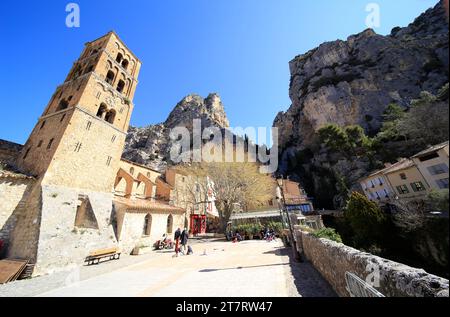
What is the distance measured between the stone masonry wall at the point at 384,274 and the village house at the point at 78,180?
45.3ft

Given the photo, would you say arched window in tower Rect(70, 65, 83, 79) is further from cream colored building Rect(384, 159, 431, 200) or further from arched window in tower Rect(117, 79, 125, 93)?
cream colored building Rect(384, 159, 431, 200)

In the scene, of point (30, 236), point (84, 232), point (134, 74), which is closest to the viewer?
point (30, 236)

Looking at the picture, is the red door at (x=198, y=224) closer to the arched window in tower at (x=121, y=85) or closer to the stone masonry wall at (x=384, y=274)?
the arched window in tower at (x=121, y=85)

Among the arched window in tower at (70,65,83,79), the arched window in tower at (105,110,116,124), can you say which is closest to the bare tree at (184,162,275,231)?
the arched window in tower at (105,110,116,124)

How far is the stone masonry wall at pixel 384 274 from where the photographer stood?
255 cm

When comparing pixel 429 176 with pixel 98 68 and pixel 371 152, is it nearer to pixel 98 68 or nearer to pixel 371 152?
pixel 98 68

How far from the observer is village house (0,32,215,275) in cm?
1169

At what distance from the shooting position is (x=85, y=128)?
16.1 m

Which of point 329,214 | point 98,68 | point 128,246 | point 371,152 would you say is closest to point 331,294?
point 128,246

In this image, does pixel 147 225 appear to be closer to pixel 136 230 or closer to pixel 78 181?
pixel 136 230

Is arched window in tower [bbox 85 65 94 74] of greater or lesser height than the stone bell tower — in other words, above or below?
above

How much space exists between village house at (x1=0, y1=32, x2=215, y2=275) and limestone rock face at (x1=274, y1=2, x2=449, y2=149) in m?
43.8

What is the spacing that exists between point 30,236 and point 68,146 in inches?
249
